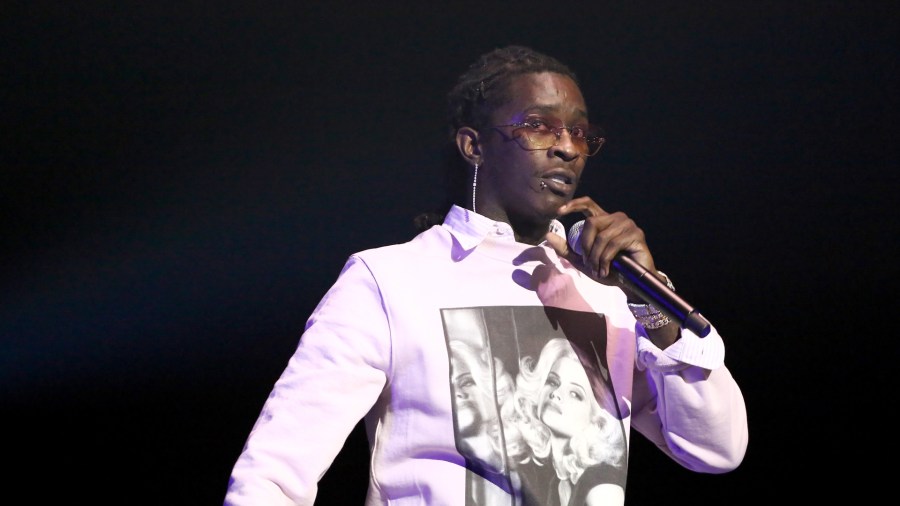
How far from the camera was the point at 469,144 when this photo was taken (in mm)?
1765

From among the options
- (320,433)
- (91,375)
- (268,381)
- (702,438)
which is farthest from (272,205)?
(702,438)

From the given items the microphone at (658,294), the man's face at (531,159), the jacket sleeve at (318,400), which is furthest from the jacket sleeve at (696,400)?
the jacket sleeve at (318,400)

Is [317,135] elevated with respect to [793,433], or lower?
elevated

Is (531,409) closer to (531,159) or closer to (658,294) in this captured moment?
(658,294)

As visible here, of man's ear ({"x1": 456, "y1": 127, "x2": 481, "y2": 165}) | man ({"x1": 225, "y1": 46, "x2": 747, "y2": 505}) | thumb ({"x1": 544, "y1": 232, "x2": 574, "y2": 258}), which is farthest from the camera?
man's ear ({"x1": 456, "y1": 127, "x2": 481, "y2": 165})

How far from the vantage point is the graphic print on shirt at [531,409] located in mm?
1415

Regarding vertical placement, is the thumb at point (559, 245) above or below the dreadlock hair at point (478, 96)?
below

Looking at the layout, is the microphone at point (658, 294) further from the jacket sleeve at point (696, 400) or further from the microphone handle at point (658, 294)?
the jacket sleeve at point (696, 400)

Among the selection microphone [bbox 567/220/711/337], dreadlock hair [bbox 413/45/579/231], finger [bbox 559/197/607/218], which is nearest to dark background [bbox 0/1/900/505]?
dreadlock hair [bbox 413/45/579/231]

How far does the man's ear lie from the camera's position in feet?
5.73

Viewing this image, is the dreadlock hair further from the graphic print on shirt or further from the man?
the graphic print on shirt

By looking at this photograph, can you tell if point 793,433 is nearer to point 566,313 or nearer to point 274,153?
point 566,313

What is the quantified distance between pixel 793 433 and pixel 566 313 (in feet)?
4.85

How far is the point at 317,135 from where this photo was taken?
261 cm
